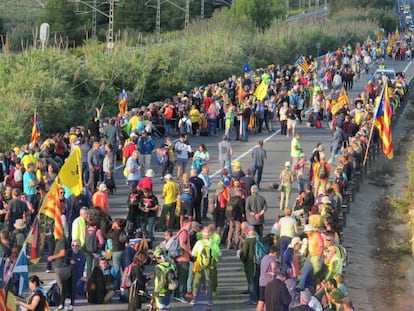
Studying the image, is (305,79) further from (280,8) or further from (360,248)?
(280,8)

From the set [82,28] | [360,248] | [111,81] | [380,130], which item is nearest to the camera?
[360,248]

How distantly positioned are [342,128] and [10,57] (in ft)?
39.5

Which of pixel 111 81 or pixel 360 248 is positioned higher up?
pixel 111 81

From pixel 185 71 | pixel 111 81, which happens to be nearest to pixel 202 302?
pixel 111 81

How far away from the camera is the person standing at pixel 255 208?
1997cm

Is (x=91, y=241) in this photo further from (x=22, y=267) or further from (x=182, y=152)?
(x=182, y=152)

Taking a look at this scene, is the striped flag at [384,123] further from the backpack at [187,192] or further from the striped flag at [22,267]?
the striped flag at [22,267]

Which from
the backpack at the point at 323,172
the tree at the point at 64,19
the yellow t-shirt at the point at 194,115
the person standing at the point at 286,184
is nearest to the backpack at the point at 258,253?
the person standing at the point at 286,184

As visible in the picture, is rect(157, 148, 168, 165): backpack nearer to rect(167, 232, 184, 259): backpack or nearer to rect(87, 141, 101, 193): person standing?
rect(87, 141, 101, 193): person standing

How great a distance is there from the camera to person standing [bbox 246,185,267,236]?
786 inches

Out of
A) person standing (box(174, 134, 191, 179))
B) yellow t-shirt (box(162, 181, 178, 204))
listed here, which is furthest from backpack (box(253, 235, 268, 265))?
person standing (box(174, 134, 191, 179))

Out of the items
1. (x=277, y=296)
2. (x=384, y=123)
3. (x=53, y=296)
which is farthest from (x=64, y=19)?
(x=277, y=296)

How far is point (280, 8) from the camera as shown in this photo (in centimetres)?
8719

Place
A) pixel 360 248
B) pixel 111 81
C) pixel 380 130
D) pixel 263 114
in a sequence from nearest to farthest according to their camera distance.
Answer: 1. pixel 360 248
2. pixel 380 130
3. pixel 263 114
4. pixel 111 81
